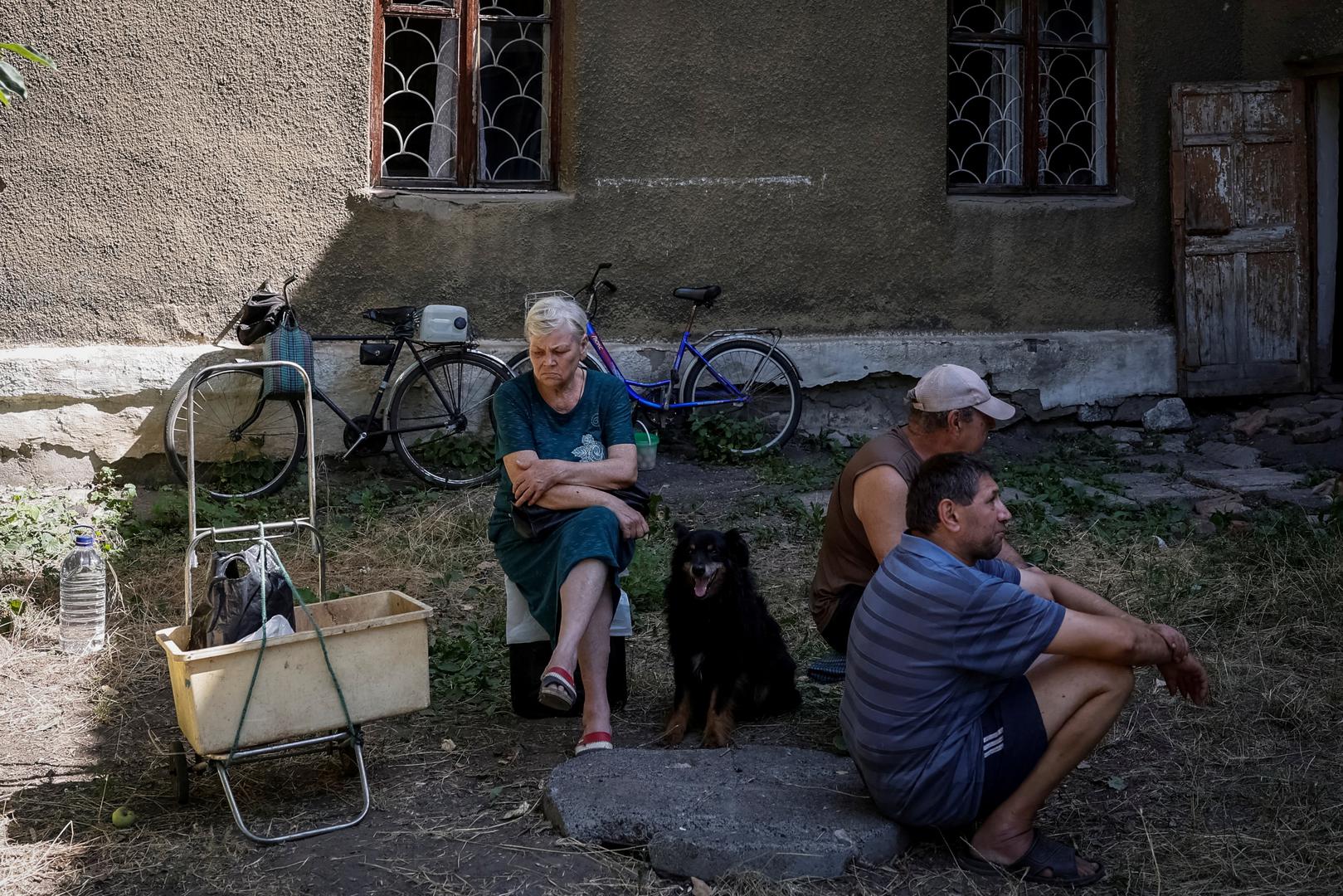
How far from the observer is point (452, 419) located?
308 inches

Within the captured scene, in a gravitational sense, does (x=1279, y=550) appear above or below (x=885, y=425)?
below

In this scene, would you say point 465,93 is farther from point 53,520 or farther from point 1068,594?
point 1068,594

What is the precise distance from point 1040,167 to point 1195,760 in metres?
5.86

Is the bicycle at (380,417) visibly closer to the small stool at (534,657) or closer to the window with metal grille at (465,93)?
the window with metal grille at (465,93)

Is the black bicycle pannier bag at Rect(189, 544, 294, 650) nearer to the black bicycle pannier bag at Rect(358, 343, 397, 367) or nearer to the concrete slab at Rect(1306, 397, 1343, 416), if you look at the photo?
the black bicycle pannier bag at Rect(358, 343, 397, 367)

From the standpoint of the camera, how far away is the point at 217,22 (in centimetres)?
749

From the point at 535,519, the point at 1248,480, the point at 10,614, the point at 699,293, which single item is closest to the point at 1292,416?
the point at 1248,480

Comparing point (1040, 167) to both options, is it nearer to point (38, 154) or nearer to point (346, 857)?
point (38, 154)

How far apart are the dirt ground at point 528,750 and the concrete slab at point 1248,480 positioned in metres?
0.79

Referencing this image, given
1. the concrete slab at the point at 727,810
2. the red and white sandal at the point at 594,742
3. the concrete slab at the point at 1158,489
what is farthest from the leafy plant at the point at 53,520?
the concrete slab at the point at 1158,489

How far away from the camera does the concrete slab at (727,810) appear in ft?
11.0

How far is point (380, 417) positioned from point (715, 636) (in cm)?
411

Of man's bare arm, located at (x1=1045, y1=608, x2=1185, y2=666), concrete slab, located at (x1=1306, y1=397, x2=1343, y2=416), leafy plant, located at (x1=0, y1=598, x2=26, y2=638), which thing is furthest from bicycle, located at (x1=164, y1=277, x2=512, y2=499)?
concrete slab, located at (x1=1306, y1=397, x2=1343, y2=416)

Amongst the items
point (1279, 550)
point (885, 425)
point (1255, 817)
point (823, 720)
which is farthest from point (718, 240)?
point (1255, 817)
